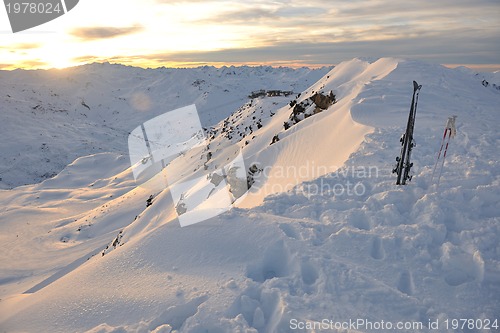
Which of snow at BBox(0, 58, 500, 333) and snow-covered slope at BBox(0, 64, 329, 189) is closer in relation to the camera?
snow at BBox(0, 58, 500, 333)

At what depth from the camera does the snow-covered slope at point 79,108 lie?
51112mm

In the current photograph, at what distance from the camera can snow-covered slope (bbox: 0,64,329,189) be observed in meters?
51.1

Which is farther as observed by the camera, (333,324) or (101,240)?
(101,240)

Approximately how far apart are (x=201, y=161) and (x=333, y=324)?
2173 centimetres

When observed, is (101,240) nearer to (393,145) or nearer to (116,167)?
(393,145)

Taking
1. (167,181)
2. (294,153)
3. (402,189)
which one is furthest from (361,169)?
(167,181)

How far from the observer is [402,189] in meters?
7.42

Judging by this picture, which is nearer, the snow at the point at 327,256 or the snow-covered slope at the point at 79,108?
the snow at the point at 327,256

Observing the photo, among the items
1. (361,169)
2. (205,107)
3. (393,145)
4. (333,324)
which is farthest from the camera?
(205,107)

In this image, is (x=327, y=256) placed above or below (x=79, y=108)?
above

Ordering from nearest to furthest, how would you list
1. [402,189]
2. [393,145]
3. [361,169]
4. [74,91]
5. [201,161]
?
[402,189], [361,169], [393,145], [201,161], [74,91]

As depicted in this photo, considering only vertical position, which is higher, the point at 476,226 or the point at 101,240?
the point at 476,226

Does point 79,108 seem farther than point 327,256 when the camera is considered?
Yes

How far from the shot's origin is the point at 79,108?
123562 mm
